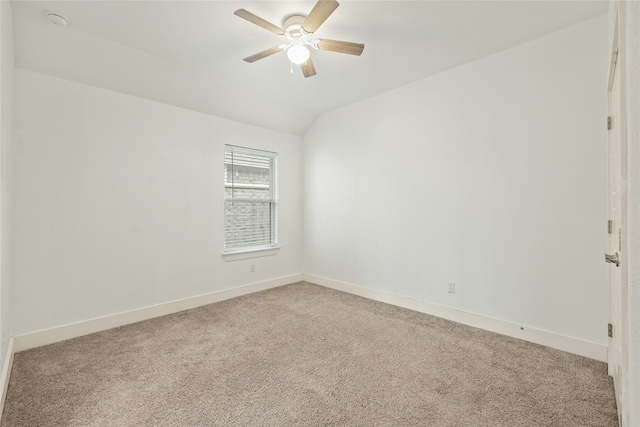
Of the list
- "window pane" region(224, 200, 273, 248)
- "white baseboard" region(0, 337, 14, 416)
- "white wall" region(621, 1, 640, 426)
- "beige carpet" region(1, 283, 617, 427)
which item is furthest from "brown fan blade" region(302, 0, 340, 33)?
"white baseboard" region(0, 337, 14, 416)

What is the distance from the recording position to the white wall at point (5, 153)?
2.00 meters

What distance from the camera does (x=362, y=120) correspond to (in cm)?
421

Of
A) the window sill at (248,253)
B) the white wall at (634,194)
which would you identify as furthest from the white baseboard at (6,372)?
the white wall at (634,194)

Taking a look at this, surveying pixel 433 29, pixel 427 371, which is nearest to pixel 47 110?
pixel 433 29

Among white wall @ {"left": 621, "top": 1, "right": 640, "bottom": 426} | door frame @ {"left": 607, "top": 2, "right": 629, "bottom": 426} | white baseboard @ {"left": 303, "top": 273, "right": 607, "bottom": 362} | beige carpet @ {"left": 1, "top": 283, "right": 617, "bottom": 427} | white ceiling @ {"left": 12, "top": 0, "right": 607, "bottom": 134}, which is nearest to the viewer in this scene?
white wall @ {"left": 621, "top": 1, "right": 640, "bottom": 426}

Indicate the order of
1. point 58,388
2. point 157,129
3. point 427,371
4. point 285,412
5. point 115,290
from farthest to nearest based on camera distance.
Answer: point 157,129
point 115,290
point 427,371
point 58,388
point 285,412

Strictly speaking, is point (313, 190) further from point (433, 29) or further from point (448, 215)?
point (433, 29)

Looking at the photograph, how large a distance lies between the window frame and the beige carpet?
4.03 feet

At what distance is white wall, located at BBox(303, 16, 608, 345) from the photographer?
8.23 feet

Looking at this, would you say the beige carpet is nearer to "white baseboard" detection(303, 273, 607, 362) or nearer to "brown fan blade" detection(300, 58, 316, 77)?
"white baseboard" detection(303, 273, 607, 362)

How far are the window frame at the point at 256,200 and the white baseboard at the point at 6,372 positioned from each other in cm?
214

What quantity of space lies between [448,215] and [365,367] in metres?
1.89

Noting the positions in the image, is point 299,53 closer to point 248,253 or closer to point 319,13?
point 319,13

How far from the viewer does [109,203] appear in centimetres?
318
